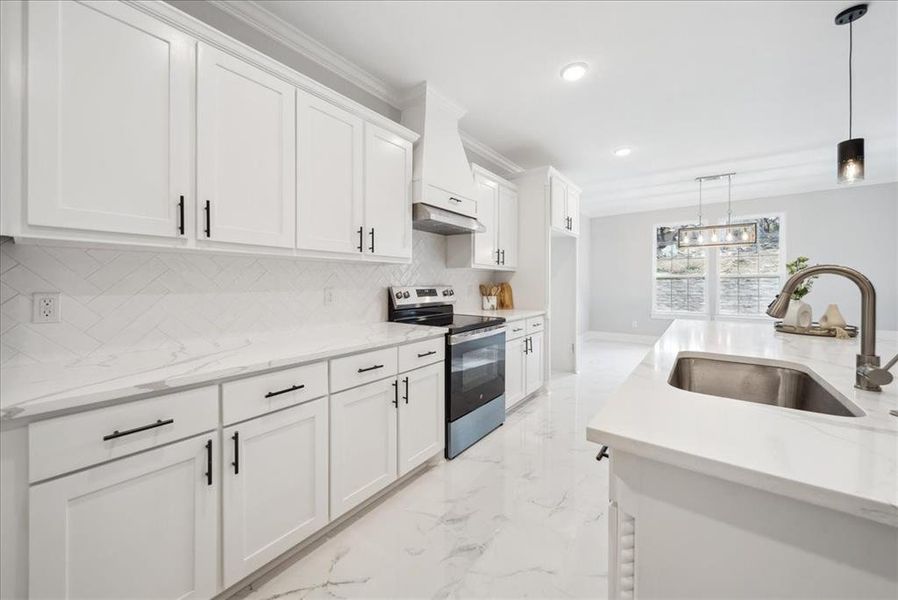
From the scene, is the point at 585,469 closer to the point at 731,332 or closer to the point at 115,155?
the point at 731,332

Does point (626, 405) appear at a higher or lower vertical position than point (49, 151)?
lower

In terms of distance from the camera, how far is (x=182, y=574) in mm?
1277

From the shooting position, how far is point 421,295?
3.07 metres

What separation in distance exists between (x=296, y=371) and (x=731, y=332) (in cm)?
257

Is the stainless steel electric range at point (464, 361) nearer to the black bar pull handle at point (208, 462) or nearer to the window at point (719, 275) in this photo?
the black bar pull handle at point (208, 462)

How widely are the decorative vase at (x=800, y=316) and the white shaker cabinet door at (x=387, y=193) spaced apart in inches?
100.0

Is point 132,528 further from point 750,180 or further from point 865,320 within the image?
point 750,180

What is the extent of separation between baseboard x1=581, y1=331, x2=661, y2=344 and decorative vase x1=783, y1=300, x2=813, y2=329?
520 cm

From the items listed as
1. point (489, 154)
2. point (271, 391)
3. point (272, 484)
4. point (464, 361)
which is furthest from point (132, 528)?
point (489, 154)

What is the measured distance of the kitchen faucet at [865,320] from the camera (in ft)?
3.27

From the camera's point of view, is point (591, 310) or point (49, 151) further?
point (591, 310)

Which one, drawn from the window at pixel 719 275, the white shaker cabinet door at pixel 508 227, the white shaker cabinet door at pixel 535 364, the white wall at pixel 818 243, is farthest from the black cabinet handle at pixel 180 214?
the white wall at pixel 818 243

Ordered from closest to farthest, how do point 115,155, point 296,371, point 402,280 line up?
1. point 115,155
2. point 296,371
3. point 402,280

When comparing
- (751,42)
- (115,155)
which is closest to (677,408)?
(115,155)
